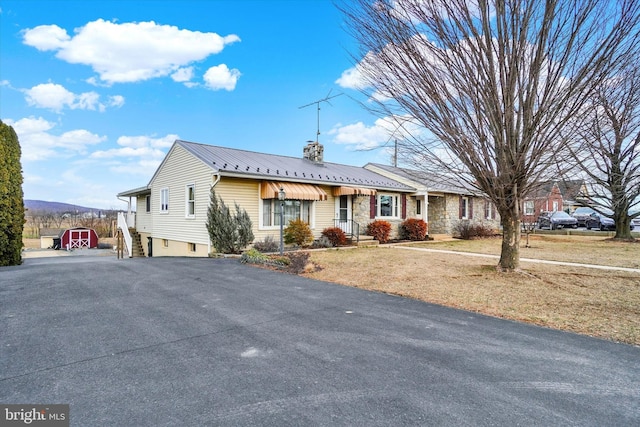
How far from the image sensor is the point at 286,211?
14.6 meters

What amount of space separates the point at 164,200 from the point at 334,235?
8.99 metres

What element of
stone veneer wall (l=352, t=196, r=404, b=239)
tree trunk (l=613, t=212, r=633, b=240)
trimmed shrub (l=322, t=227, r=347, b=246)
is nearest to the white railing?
trimmed shrub (l=322, t=227, r=347, b=246)

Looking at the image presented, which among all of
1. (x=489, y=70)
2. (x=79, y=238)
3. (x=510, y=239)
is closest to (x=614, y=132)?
(x=510, y=239)

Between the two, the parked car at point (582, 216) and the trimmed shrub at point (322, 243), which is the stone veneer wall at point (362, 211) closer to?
the trimmed shrub at point (322, 243)

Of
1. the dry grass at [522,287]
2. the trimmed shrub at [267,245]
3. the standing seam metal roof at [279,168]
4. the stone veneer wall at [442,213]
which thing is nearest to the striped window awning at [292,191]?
the standing seam metal roof at [279,168]

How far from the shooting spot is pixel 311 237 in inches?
562

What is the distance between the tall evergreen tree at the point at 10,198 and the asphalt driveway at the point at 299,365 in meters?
5.72

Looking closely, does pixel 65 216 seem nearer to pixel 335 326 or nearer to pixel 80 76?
pixel 80 76

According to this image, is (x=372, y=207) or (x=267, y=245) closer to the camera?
(x=267, y=245)

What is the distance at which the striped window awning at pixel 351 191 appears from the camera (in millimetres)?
15594

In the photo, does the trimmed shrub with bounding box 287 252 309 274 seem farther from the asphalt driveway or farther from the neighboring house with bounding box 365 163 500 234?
the neighboring house with bounding box 365 163 500 234

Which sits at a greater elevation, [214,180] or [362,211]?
[214,180]

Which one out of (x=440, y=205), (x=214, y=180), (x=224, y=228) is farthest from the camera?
(x=440, y=205)

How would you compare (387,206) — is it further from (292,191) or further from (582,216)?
(582,216)
